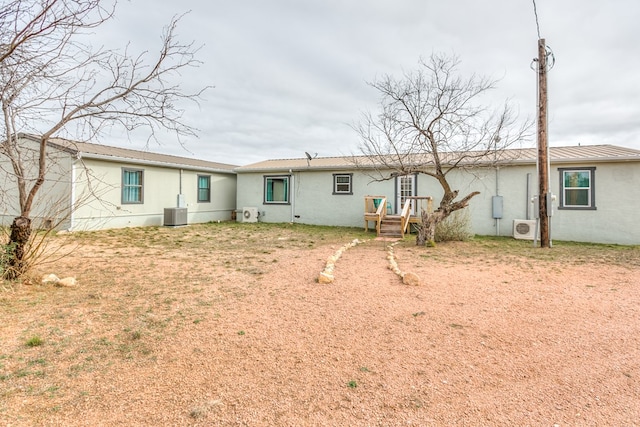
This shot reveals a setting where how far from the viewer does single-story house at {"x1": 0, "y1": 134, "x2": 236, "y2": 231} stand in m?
10.8

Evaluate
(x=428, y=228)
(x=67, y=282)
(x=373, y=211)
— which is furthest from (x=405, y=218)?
(x=67, y=282)

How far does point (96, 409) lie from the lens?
2.17 metres

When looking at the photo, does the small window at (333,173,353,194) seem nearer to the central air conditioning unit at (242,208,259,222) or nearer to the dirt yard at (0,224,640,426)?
the central air conditioning unit at (242,208,259,222)

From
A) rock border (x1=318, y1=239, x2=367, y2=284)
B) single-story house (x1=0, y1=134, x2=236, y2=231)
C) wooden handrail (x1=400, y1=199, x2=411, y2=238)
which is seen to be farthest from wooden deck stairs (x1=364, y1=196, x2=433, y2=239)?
single-story house (x1=0, y1=134, x2=236, y2=231)

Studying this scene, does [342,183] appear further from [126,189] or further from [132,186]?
[126,189]

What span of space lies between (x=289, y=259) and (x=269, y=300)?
2.75 m

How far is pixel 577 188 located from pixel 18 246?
1413cm

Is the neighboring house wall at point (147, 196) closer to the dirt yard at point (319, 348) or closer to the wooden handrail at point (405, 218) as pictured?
the dirt yard at point (319, 348)

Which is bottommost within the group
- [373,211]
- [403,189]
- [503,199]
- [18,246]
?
[18,246]

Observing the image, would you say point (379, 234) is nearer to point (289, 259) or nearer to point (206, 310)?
point (289, 259)

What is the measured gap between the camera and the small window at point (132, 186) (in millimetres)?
12359

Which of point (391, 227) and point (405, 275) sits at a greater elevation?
point (391, 227)

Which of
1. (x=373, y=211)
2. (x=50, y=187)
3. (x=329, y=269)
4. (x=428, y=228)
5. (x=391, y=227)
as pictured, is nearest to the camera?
(x=329, y=269)

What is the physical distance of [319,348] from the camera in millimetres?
3062
